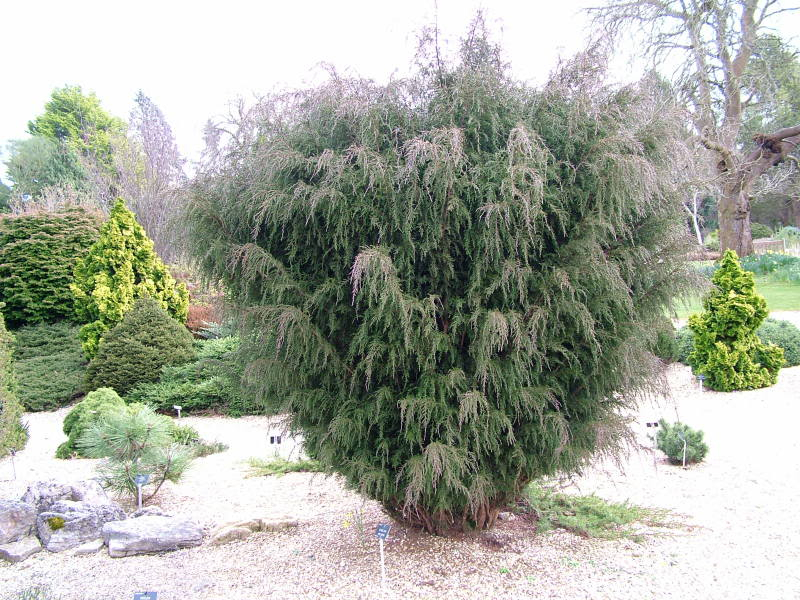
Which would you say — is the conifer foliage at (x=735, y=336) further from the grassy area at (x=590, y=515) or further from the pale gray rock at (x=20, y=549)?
the pale gray rock at (x=20, y=549)

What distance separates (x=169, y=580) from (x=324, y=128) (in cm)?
301

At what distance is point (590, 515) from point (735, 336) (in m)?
5.77

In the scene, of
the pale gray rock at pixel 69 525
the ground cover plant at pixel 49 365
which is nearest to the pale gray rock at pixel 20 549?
the pale gray rock at pixel 69 525

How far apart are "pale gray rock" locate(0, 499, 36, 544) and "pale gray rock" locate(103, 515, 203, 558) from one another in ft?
2.18

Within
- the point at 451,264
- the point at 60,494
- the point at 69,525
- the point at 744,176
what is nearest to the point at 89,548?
the point at 69,525

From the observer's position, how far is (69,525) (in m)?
4.23

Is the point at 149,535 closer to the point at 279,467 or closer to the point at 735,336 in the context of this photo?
the point at 279,467

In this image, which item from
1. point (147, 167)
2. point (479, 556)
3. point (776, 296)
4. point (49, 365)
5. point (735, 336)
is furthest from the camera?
point (147, 167)

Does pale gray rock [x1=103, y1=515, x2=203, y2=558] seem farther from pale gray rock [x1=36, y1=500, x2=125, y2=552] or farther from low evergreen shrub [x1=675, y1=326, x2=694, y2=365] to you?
low evergreen shrub [x1=675, y1=326, x2=694, y2=365]

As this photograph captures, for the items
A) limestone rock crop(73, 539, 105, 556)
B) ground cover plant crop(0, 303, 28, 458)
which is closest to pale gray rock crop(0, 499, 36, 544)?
limestone rock crop(73, 539, 105, 556)

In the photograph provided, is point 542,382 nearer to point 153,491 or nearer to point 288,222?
point 288,222

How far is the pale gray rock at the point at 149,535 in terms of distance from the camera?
159 inches

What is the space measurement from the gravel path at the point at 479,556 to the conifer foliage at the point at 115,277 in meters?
5.87

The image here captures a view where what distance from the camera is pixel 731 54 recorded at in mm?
15945
